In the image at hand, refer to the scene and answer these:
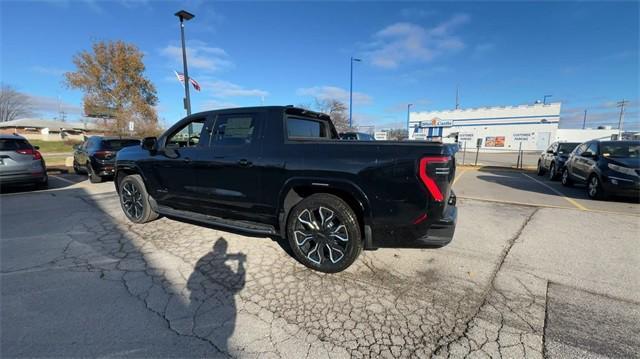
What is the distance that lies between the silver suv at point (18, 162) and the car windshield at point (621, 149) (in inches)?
591

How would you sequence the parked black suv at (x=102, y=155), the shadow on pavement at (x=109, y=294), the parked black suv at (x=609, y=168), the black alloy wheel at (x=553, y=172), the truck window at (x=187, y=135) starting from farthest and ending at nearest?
1. the black alloy wheel at (x=553, y=172)
2. the parked black suv at (x=102, y=155)
3. the parked black suv at (x=609, y=168)
4. the truck window at (x=187, y=135)
5. the shadow on pavement at (x=109, y=294)

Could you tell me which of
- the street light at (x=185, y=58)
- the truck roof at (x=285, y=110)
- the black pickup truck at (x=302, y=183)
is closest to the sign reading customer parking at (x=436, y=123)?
the street light at (x=185, y=58)

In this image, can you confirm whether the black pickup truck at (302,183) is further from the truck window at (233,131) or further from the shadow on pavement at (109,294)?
the shadow on pavement at (109,294)

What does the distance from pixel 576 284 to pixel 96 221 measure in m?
7.03

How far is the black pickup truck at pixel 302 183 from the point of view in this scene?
2.92 metres

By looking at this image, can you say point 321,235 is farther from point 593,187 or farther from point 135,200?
point 593,187

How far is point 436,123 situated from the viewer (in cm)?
4322

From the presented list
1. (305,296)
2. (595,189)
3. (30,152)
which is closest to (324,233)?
(305,296)

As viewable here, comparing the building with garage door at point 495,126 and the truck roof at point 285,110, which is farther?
the building with garage door at point 495,126

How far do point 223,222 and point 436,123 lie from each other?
145ft

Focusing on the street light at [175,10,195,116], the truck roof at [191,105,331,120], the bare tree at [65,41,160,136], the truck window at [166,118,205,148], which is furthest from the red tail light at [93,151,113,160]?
the bare tree at [65,41,160,136]

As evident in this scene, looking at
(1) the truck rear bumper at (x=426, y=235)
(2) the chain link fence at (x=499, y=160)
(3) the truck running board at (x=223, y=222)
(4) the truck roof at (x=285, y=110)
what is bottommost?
(2) the chain link fence at (x=499, y=160)

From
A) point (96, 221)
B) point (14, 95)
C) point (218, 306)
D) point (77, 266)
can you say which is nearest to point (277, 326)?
point (218, 306)

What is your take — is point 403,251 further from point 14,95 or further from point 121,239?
point 14,95
